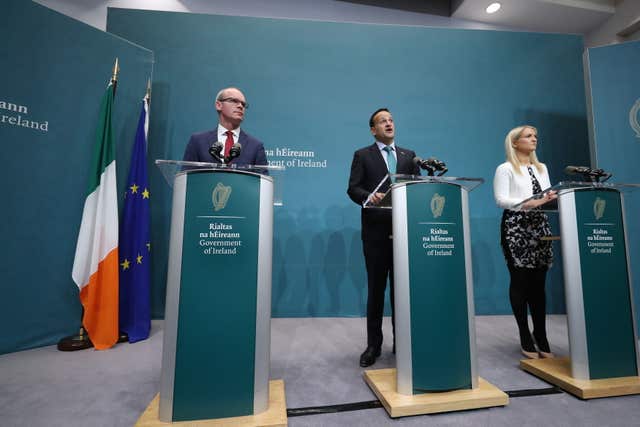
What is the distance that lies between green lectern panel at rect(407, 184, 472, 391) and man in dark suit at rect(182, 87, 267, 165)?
1.18 m

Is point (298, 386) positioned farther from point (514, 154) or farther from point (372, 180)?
point (514, 154)

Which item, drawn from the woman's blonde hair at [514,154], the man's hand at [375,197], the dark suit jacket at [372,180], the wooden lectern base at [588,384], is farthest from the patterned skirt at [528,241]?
the man's hand at [375,197]

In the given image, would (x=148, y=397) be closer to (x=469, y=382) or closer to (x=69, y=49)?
(x=469, y=382)

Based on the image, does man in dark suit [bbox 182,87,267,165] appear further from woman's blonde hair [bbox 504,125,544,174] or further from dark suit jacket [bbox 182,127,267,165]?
woman's blonde hair [bbox 504,125,544,174]

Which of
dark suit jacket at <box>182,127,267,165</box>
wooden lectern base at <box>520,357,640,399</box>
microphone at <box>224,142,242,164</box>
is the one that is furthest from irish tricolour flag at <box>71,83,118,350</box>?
wooden lectern base at <box>520,357,640,399</box>

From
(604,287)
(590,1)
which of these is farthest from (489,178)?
(590,1)

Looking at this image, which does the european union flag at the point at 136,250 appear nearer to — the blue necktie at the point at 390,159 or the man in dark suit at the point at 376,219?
the man in dark suit at the point at 376,219

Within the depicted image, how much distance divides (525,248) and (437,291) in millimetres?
1099

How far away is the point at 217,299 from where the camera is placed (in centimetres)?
120

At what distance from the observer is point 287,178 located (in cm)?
334

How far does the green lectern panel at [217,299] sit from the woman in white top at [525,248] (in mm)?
1851

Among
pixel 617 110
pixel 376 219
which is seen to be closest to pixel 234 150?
pixel 376 219

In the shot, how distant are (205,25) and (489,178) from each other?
3862mm

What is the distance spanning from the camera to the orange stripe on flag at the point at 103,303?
7.72ft
